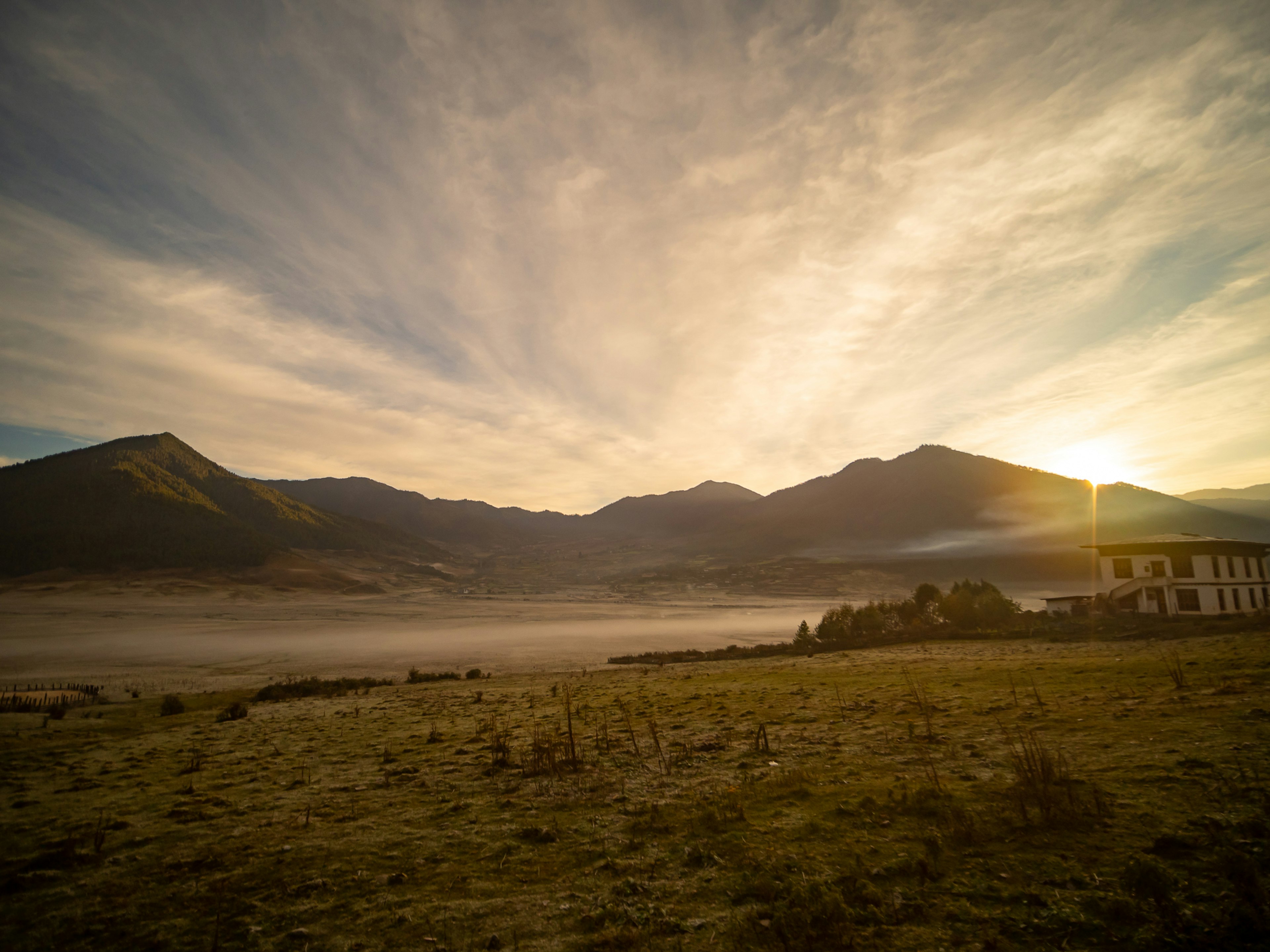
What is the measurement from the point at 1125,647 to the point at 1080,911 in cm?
3226

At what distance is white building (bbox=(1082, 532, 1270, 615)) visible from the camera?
148 ft

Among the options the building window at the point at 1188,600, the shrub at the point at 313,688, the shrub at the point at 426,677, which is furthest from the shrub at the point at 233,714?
the building window at the point at 1188,600

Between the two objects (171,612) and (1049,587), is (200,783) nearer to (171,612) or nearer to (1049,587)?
(171,612)

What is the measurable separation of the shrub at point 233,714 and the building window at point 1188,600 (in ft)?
208

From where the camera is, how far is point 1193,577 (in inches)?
1790

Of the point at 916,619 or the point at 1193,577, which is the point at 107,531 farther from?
the point at 1193,577

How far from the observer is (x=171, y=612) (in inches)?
4360

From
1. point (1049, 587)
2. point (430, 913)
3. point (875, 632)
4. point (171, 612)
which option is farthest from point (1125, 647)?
point (1049, 587)

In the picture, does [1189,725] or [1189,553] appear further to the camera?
[1189,553]

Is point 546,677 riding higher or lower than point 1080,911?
lower

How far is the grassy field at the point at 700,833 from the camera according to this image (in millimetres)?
6164

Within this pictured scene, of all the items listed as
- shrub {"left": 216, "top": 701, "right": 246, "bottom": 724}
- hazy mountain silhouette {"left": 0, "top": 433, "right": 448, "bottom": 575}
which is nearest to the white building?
shrub {"left": 216, "top": 701, "right": 246, "bottom": 724}

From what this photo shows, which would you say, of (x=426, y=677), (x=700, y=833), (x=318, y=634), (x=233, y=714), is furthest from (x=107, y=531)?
(x=700, y=833)

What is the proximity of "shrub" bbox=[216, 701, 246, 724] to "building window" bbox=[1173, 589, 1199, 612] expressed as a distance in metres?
63.5
